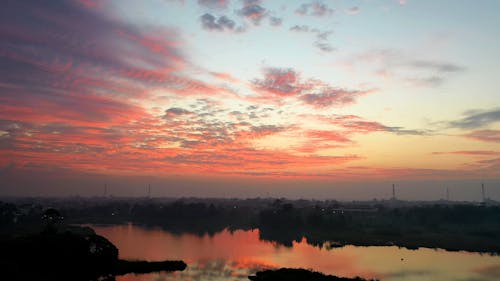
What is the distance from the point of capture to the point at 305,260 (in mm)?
49000

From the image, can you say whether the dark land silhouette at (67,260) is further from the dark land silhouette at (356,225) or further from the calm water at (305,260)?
the dark land silhouette at (356,225)

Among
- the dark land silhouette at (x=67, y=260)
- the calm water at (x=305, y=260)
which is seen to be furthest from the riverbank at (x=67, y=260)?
the calm water at (x=305, y=260)

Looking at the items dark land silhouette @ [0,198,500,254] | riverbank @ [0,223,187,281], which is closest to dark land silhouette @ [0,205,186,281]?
riverbank @ [0,223,187,281]

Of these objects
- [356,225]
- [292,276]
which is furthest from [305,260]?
[356,225]

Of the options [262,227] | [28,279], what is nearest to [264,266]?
[28,279]

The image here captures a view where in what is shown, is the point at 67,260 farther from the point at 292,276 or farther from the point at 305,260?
A: the point at 305,260

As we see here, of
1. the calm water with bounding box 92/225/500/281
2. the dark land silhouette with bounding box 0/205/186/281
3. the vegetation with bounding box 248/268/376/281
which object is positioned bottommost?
the calm water with bounding box 92/225/500/281

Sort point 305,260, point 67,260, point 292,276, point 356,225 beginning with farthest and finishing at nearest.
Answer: point 356,225 < point 305,260 < point 67,260 < point 292,276

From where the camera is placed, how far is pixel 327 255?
53281 millimetres

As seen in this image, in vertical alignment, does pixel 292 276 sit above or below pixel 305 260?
above

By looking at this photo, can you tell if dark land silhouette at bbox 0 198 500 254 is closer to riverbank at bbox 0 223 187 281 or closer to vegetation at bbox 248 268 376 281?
vegetation at bbox 248 268 376 281

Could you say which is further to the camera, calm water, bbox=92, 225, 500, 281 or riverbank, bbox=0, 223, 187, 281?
calm water, bbox=92, 225, 500, 281

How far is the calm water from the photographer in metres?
40.2

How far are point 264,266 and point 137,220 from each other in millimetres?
79970
